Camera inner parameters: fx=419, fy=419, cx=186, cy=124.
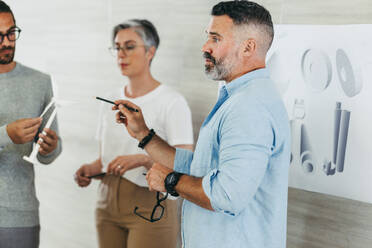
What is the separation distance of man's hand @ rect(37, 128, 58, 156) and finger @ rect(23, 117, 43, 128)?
2.3 inches

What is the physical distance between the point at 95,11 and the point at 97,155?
2.59 feet

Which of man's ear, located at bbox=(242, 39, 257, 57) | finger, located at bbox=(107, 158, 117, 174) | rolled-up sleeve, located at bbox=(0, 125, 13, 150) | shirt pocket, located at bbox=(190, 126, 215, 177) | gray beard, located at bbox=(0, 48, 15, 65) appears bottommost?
finger, located at bbox=(107, 158, 117, 174)

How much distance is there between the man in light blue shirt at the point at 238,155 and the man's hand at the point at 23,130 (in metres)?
0.86

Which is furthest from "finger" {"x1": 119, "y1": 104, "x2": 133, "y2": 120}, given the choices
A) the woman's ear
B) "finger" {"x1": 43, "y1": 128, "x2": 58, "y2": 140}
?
"finger" {"x1": 43, "y1": 128, "x2": 58, "y2": 140}

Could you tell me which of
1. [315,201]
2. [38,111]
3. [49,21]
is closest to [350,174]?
[315,201]

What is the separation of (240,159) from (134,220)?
1011 millimetres

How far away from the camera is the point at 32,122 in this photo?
2043 mm

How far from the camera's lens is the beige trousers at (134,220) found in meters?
2.07

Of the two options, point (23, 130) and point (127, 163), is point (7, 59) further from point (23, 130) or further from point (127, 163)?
point (127, 163)

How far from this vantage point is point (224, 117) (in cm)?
138

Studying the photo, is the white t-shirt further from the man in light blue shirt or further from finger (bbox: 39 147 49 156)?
the man in light blue shirt

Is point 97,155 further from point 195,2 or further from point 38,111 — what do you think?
point 195,2

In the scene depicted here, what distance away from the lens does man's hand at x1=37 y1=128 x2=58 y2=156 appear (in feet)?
6.89

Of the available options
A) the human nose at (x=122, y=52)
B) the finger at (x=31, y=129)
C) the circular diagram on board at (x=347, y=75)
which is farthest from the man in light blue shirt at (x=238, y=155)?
the finger at (x=31, y=129)
